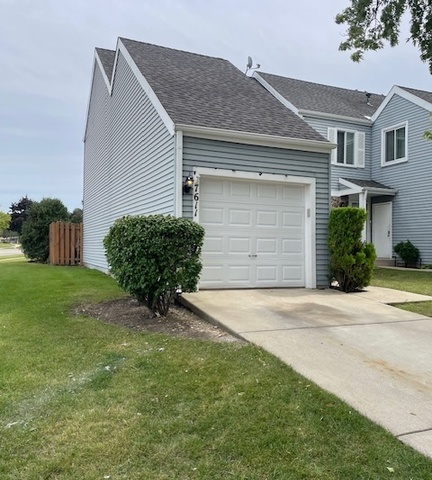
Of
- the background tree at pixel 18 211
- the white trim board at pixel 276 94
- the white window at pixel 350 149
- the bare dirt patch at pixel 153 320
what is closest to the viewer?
the bare dirt patch at pixel 153 320

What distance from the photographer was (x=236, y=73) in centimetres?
1189

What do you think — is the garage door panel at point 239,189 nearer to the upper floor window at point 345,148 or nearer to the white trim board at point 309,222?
the white trim board at point 309,222

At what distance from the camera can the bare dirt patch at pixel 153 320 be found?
498 cm

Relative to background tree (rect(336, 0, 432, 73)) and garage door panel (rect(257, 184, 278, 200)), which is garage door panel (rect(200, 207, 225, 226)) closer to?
garage door panel (rect(257, 184, 278, 200))

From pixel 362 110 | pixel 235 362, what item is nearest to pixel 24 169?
pixel 362 110

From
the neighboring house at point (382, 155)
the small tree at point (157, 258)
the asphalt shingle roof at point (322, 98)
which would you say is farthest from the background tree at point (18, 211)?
the small tree at point (157, 258)

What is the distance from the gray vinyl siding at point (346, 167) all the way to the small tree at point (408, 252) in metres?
3.30

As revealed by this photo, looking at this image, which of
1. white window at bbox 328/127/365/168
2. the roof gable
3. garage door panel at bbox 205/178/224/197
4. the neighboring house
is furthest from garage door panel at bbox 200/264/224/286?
white window at bbox 328/127/365/168

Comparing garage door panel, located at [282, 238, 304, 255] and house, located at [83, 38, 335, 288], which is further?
garage door panel, located at [282, 238, 304, 255]

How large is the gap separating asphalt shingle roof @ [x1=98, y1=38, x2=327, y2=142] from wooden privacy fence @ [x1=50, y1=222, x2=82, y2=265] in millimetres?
8463

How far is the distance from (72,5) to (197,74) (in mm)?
3695

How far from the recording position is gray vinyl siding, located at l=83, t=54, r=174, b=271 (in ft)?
27.7

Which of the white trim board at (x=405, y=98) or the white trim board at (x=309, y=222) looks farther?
the white trim board at (x=405, y=98)

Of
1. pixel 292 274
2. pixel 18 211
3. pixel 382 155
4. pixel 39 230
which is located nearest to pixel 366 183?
pixel 382 155
